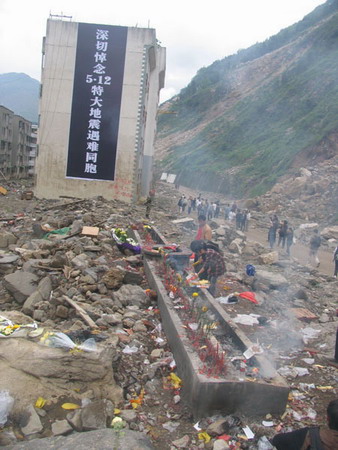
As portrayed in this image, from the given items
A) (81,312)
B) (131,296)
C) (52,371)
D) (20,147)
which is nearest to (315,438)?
(52,371)

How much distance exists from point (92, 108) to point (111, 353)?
1771cm

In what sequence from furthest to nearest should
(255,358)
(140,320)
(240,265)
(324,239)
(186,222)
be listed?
1. (324,239)
2. (186,222)
3. (240,265)
4. (140,320)
5. (255,358)

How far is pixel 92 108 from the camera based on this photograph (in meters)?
20.1

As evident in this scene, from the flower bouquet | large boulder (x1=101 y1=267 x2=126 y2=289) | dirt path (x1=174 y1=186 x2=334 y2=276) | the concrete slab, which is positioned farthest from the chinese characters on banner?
the concrete slab

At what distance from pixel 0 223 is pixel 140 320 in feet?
32.5

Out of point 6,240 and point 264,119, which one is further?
point 264,119

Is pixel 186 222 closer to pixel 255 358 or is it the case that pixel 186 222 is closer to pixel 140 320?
pixel 140 320

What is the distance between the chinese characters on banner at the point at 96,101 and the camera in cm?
1980

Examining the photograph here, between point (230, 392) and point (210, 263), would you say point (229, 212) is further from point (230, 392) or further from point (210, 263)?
point (230, 392)

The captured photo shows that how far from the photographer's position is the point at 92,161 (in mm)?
20594

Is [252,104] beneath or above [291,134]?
above

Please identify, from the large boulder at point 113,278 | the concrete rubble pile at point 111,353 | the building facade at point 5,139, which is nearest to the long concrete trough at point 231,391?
the concrete rubble pile at point 111,353

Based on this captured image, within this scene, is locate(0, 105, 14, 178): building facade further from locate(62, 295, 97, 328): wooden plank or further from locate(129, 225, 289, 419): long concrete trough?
locate(129, 225, 289, 419): long concrete trough

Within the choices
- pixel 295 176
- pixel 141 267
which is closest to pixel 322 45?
pixel 295 176
